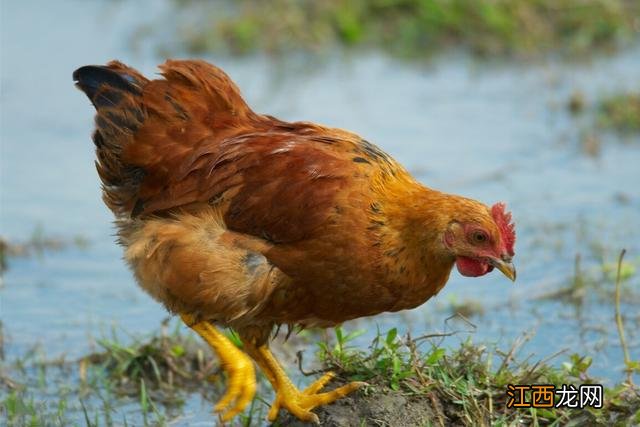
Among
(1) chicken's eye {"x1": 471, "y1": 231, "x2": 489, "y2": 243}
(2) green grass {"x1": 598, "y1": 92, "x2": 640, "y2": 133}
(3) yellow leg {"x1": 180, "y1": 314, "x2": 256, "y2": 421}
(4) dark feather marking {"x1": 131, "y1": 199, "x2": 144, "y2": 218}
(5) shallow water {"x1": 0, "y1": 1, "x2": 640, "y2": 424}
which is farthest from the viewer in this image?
(2) green grass {"x1": 598, "y1": 92, "x2": 640, "y2": 133}

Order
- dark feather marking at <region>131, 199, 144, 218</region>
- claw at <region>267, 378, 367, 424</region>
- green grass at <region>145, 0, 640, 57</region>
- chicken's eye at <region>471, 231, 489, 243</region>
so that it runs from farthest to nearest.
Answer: green grass at <region>145, 0, 640, 57</region> → dark feather marking at <region>131, 199, 144, 218</region> → claw at <region>267, 378, 367, 424</region> → chicken's eye at <region>471, 231, 489, 243</region>

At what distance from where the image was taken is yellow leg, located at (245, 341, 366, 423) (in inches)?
215

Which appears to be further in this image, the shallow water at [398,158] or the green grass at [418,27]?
the green grass at [418,27]

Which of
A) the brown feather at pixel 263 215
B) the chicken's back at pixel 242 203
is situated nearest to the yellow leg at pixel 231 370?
the brown feather at pixel 263 215

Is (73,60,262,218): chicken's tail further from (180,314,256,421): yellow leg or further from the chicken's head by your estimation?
the chicken's head

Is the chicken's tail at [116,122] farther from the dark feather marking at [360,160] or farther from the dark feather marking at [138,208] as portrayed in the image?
the dark feather marking at [360,160]

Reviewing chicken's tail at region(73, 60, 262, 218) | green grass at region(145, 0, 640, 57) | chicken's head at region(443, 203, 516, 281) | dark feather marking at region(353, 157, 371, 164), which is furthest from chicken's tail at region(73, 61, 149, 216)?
green grass at region(145, 0, 640, 57)

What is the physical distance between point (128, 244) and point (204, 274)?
0.56m

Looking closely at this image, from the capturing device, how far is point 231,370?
230 inches

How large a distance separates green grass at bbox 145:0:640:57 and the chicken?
4945 mm

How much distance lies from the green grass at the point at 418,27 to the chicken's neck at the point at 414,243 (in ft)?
18.5

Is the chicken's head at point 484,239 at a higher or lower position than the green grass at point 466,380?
higher

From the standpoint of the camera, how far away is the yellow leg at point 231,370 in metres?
5.77

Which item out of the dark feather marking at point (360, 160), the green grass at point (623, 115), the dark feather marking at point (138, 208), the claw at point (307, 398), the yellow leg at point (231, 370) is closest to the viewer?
the claw at point (307, 398)
